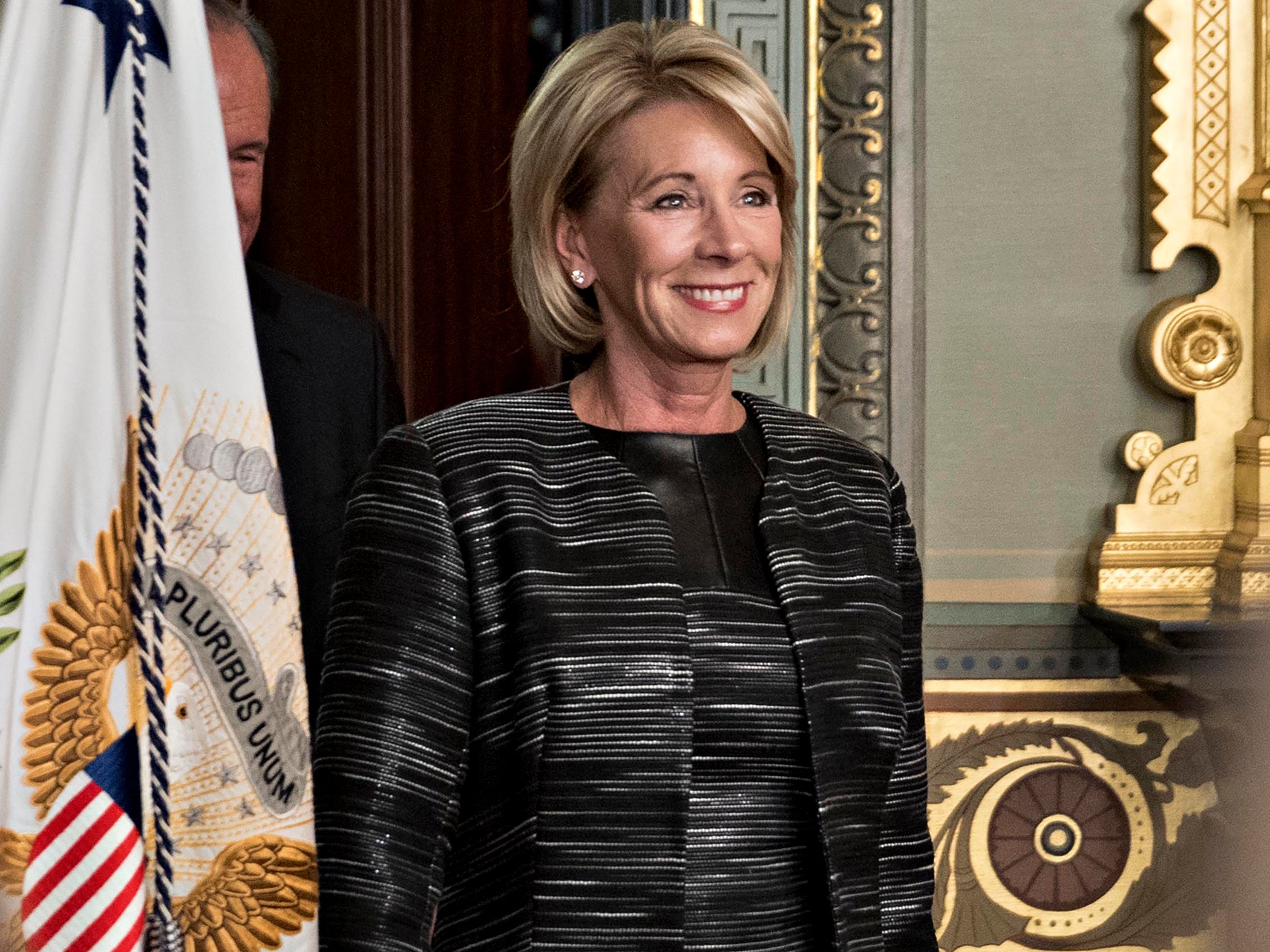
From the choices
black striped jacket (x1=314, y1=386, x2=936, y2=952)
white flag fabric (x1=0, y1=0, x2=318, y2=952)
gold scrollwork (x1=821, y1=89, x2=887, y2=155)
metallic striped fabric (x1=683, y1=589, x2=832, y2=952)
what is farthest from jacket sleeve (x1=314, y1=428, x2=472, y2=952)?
gold scrollwork (x1=821, y1=89, x2=887, y2=155)

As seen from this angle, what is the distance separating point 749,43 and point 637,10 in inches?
8.2

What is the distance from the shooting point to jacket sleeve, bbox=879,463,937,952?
68.1 inches

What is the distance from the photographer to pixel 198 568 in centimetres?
127

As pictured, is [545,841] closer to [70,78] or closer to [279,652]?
[279,652]

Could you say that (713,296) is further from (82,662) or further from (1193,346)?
(1193,346)

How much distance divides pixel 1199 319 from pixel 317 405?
151 centimetres

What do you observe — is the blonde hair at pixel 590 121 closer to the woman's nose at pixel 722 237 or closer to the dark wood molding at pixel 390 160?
the woman's nose at pixel 722 237

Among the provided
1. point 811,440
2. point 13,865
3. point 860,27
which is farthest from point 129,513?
point 860,27

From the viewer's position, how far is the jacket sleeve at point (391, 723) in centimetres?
144

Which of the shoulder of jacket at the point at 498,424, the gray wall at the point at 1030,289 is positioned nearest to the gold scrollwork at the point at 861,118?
the gray wall at the point at 1030,289

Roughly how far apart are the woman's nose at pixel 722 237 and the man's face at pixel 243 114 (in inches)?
27.1

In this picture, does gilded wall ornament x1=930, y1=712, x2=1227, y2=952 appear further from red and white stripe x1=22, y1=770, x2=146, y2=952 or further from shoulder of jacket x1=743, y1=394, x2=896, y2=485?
red and white stripe x1=22, y1=770, x2=146, y2=952

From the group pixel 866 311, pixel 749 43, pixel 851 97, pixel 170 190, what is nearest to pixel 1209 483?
pixel 866 311

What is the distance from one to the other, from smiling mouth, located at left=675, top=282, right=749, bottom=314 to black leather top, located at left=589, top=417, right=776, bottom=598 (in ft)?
0.49
